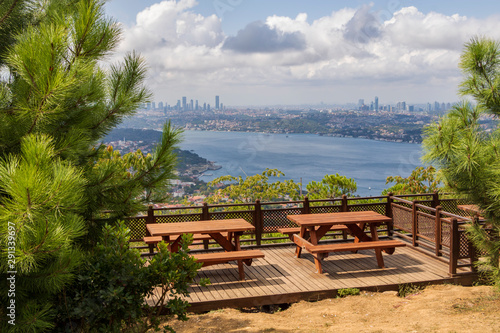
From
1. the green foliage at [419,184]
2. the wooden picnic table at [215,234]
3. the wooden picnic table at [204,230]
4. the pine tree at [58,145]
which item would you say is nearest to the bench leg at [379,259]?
the wooden picnic table at [215,234]

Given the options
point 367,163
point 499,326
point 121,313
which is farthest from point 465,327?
point 367,163

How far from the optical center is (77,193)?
11.1 feet

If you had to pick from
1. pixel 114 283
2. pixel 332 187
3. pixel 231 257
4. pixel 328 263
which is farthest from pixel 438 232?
pixel 114 283

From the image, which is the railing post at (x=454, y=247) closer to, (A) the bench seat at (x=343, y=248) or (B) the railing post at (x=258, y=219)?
(A) the bench seat at (x=343, y=248)

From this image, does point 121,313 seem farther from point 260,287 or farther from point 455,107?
point 455,107

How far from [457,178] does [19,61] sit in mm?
4995

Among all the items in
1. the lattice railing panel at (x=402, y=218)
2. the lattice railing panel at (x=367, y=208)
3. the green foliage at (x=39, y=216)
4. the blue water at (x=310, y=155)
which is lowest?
the blue water at (x=310, y=155)

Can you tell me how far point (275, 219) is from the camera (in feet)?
30.2

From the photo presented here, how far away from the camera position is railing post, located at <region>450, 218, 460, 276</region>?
24.2 ft

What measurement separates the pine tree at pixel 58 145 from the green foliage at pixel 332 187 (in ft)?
31.1

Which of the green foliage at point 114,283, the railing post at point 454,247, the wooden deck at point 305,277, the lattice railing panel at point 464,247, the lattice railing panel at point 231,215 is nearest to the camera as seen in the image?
the green foliage at point 114,283

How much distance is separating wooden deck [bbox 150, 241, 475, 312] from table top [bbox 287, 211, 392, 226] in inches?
32.2

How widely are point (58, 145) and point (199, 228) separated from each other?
3913mm

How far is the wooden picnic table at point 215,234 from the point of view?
7.07m
